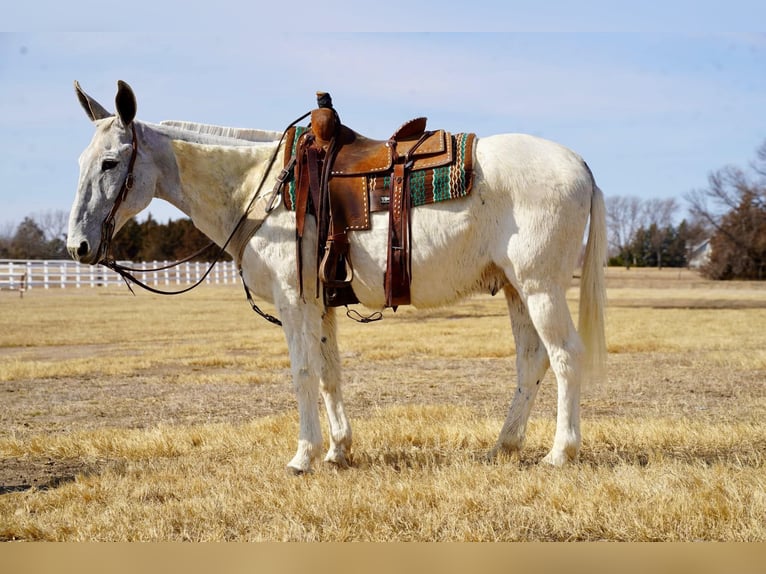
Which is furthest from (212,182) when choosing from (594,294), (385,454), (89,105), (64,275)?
(64,275)

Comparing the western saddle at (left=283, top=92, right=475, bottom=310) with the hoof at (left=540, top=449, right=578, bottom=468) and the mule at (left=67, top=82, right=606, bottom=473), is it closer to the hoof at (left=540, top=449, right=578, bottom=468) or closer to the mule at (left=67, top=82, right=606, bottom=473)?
the mule at (left=67, top=82, right=606, bottom=473)

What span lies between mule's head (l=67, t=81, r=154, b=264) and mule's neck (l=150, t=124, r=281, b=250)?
13.7 inches

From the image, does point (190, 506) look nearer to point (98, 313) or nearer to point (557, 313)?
point (557, 313)

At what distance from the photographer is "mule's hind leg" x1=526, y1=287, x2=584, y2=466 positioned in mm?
5656

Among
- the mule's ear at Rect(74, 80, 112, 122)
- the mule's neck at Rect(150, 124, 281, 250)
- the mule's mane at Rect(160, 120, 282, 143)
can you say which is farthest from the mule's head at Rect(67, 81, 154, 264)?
the mule's mane at Rect(160, 120, 282, 143)

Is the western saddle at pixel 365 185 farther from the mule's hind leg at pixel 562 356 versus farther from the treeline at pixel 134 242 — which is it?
the treeline at pixel 134 242

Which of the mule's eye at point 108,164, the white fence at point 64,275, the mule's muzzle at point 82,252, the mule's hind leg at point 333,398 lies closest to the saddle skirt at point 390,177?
the mule's hind leg at point 333,398

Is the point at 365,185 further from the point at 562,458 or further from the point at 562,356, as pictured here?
the point at 562,458

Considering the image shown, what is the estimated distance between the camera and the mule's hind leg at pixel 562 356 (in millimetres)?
5656

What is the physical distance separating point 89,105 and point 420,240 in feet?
9.54

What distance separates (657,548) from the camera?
13.0 ft

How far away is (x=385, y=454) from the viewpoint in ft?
21.0

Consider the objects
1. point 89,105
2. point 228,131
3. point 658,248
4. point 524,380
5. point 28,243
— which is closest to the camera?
point 89,105

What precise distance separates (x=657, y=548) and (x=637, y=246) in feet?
303
